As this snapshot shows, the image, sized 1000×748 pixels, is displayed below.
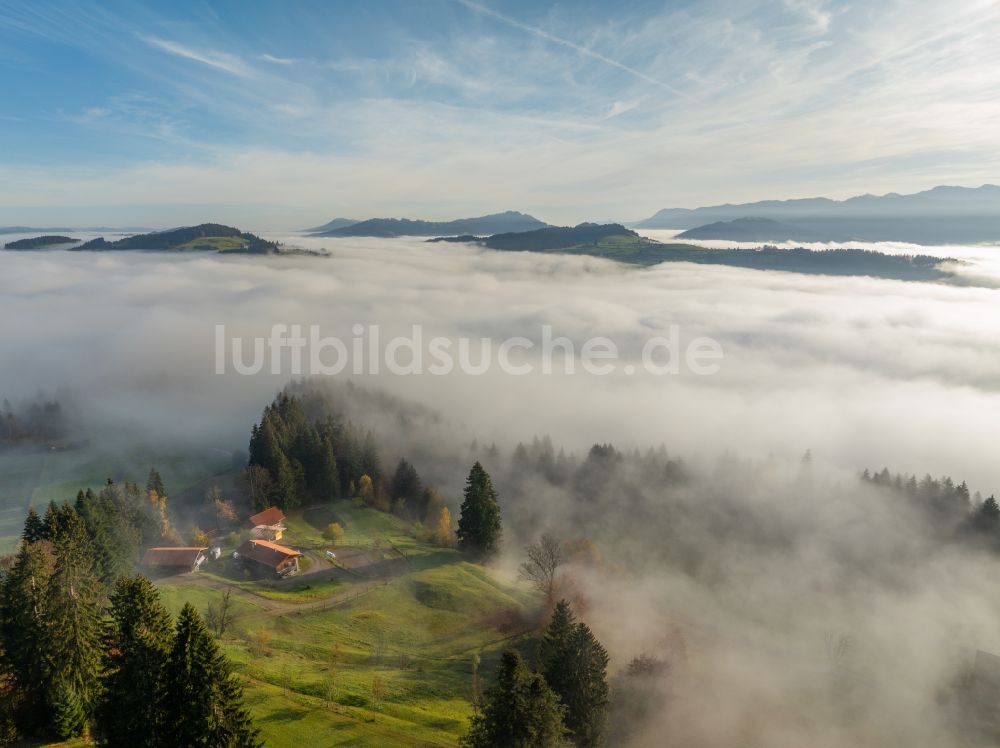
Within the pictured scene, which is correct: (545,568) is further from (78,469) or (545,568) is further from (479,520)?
(78,469)

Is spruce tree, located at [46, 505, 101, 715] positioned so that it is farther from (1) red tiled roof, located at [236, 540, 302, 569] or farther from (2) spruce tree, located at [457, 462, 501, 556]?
(2) spruce tree, located at [457, 462, 501, 556]

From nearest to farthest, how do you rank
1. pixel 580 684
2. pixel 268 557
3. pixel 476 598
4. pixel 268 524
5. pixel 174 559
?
pixel 580 684 → pixel 476 598 → pixel 174 559 → pixel 268 557 → pixel 268 524

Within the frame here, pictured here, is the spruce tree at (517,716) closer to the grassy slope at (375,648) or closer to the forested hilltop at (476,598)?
the forested hilltop at (476,598)

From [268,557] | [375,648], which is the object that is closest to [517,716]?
[375,648]

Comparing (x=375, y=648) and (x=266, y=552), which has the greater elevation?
(x=266, y=552)

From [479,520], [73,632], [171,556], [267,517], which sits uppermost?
[73,632]

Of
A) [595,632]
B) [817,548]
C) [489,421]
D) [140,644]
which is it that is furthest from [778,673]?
[489,421]
